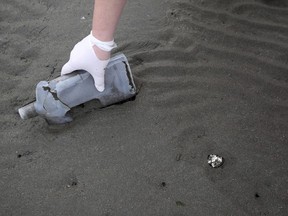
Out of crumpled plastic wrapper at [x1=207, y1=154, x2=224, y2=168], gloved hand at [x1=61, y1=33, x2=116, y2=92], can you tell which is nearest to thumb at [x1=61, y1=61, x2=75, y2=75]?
gloved hand at [x1=61, y1=33, x2=116, y2=92]

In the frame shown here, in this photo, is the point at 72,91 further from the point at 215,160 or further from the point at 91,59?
the point at 215,160

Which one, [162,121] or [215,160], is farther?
[162,121]

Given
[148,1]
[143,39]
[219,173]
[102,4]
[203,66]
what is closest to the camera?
[102,4]

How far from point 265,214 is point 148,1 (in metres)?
1.51

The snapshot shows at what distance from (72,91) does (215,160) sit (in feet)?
2.32

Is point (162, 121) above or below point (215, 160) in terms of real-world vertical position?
above

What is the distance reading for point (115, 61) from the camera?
167cm

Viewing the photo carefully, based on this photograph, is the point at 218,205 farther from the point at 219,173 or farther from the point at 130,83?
the point at 130,83

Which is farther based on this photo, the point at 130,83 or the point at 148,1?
the point at 148,1

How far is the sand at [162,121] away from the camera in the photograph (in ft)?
4.93

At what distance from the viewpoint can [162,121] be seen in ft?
5.70

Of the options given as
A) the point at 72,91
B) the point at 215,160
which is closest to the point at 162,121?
the point at 215,160

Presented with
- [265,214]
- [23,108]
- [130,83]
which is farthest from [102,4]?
[265,214]

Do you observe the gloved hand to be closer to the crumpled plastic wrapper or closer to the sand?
the sand
